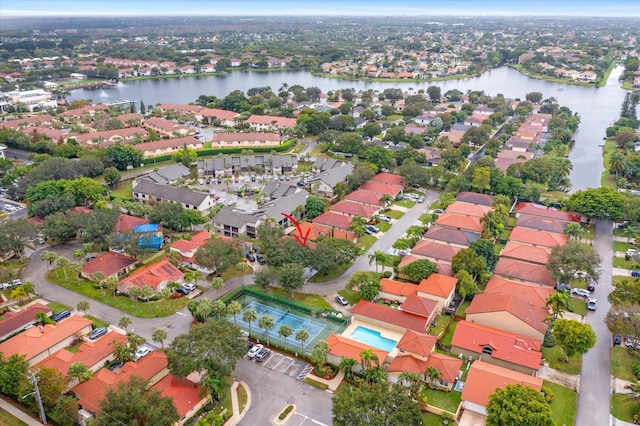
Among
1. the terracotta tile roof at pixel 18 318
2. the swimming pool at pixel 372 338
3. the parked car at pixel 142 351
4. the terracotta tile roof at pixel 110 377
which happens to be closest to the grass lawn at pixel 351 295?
the swimming pool at pixel 372 338

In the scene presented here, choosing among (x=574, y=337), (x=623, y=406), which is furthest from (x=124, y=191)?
(x=623, y=406)

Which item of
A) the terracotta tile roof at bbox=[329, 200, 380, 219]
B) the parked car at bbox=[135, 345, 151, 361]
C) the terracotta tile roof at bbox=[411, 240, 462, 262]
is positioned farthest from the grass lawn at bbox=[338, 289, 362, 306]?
the parked car at bbox=[135, 345, 151, 361]

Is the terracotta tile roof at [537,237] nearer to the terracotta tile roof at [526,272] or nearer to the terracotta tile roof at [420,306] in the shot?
the terracotta tile roof at [526,272]

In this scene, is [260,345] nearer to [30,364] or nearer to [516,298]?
[30,364]

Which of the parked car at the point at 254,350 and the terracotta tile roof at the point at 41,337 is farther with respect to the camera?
the parked car at the point at 254,350

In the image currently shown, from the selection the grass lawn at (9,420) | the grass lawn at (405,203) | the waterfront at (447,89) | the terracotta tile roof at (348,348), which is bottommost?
the grass lawn at (9,420)

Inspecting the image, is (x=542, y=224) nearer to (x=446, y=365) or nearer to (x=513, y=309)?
(x=513, y=309)
